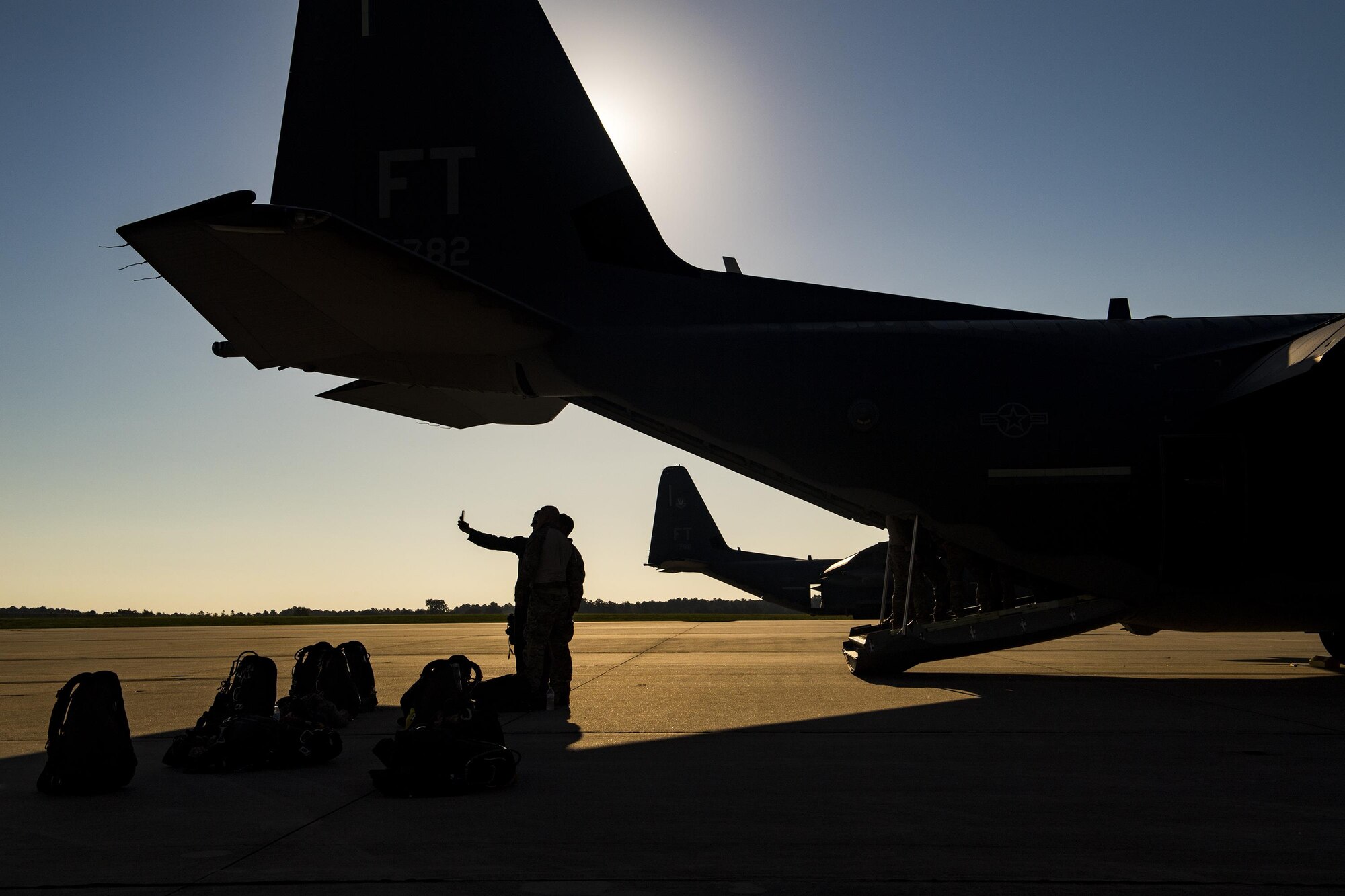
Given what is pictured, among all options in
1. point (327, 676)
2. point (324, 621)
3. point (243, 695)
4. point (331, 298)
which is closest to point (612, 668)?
point (327, 676)

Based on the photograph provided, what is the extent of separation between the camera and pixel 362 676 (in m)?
9.94

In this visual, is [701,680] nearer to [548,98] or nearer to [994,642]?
[994,642]

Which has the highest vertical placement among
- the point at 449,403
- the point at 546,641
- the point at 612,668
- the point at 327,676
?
the point at 449,403

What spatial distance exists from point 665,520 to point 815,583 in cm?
908

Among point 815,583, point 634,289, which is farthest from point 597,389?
point 815,583

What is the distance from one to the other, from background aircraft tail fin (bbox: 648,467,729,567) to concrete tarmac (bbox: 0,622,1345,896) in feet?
107

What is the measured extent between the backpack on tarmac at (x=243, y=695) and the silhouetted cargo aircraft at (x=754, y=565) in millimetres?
28275

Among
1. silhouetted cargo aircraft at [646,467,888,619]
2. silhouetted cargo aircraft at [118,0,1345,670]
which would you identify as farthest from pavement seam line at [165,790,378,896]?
silhouetted cargo aircraft at [646,467,888,619]

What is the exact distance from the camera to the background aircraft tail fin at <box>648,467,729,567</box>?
142 feet

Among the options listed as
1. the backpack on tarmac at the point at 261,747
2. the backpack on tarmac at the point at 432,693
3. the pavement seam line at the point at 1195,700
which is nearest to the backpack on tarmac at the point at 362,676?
the backpack on tarmac at the point at 261,747

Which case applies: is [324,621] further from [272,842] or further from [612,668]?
[272,842]

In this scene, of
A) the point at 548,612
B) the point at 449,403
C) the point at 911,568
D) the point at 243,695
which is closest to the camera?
the point at 243,695

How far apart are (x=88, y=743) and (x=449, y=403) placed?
859 centimetres

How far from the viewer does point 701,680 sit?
1209cm
